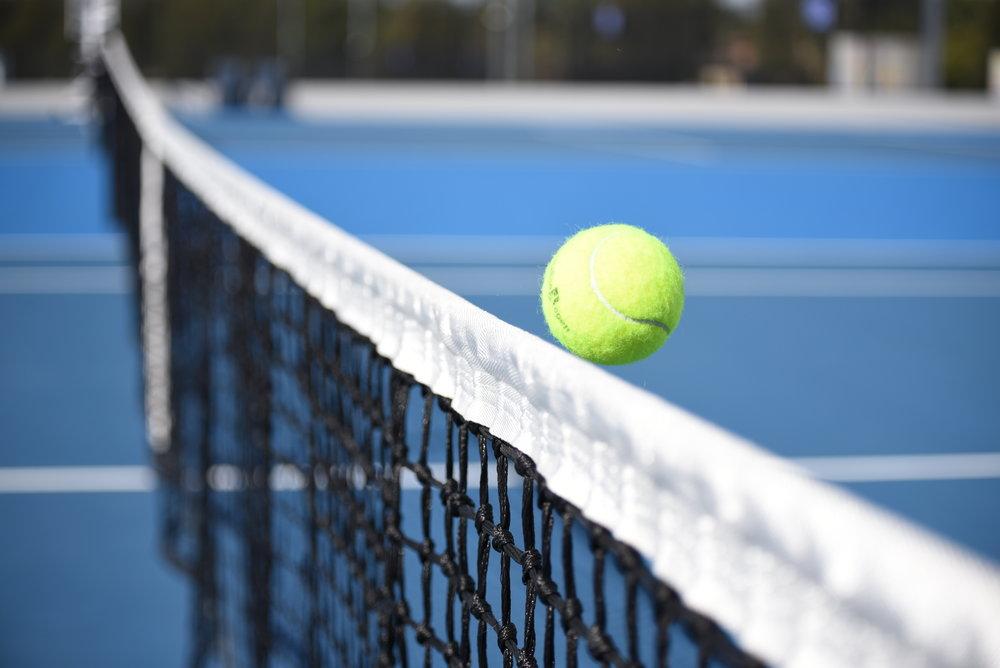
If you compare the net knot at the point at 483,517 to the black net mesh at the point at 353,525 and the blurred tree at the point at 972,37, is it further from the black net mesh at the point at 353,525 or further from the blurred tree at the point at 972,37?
the blurred tree at the point at 972,37

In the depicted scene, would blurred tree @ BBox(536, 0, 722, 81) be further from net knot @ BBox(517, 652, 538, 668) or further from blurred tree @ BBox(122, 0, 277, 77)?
net knot @ BBox(517, 652, 538, 668)

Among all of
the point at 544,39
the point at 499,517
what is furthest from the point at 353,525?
the point at 544,39

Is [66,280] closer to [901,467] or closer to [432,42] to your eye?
[901,467]

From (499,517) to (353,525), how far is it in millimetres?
323

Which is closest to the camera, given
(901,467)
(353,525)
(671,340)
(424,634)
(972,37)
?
(424,634)

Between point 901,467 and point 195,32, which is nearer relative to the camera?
point 901,467

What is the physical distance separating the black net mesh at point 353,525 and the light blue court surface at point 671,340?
0.29 meters

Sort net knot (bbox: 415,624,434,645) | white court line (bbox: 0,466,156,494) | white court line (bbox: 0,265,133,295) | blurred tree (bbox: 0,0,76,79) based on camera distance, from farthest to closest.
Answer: blurred tree (bbox: 0,0,76,79)
white court line (bbox: 0,265,133,295)
white court line (bbox: 0,466,156,494)
net knot (bbox: 415,624,434,645)

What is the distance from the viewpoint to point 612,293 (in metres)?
1.90

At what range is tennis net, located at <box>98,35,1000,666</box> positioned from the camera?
0.71 meters

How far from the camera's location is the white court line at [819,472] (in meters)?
4.43

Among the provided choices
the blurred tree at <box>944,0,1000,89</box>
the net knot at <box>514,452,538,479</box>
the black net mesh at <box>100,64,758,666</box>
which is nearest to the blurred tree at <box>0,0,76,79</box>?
the blurred tree at <box>944,0,1000,89</box>

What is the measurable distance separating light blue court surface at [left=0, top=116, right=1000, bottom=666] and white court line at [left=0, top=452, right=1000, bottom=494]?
0.01m

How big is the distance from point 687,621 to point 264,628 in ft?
6.37
